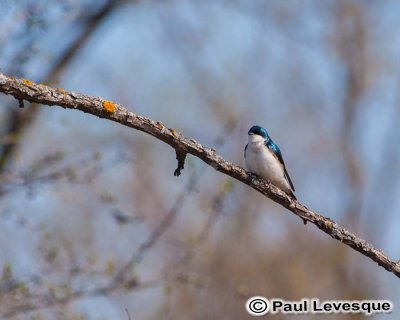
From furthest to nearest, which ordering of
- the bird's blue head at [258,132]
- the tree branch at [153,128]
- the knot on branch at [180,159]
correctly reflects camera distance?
the bird's blue head at [258,132] < the knot on branch at [180,159] < the tree branch at [153,128]

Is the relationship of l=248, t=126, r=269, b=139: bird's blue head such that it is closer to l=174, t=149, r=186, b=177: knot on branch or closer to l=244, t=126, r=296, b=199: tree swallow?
l=244, t=126, r=296, b=199: tree swallow

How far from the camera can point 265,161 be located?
15.2 ft

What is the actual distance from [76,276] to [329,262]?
6.57 m

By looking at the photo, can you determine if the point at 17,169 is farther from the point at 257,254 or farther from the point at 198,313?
the point at 257,254

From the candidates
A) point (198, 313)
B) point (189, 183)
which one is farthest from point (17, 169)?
point (198, 313)

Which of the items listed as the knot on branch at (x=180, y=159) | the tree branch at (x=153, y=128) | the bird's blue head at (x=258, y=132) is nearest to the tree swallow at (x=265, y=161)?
the bird's blue head at (x=258, y=132)

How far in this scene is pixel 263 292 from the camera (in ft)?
32.1

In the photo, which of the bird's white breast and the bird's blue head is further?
the bird's blue head

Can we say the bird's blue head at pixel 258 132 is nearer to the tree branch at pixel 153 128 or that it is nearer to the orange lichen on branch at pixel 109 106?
the tree branch at pixel 153 128

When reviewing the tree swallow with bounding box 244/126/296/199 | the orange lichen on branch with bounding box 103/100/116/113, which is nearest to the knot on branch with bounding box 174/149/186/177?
the orange lichen on branch with bounding box 103/100/116/113

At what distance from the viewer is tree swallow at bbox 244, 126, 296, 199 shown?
4535mm

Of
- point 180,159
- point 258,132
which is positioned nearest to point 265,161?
point 258,132

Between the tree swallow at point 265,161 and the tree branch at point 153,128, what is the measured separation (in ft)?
2.71

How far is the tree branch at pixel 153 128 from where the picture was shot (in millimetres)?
3281
